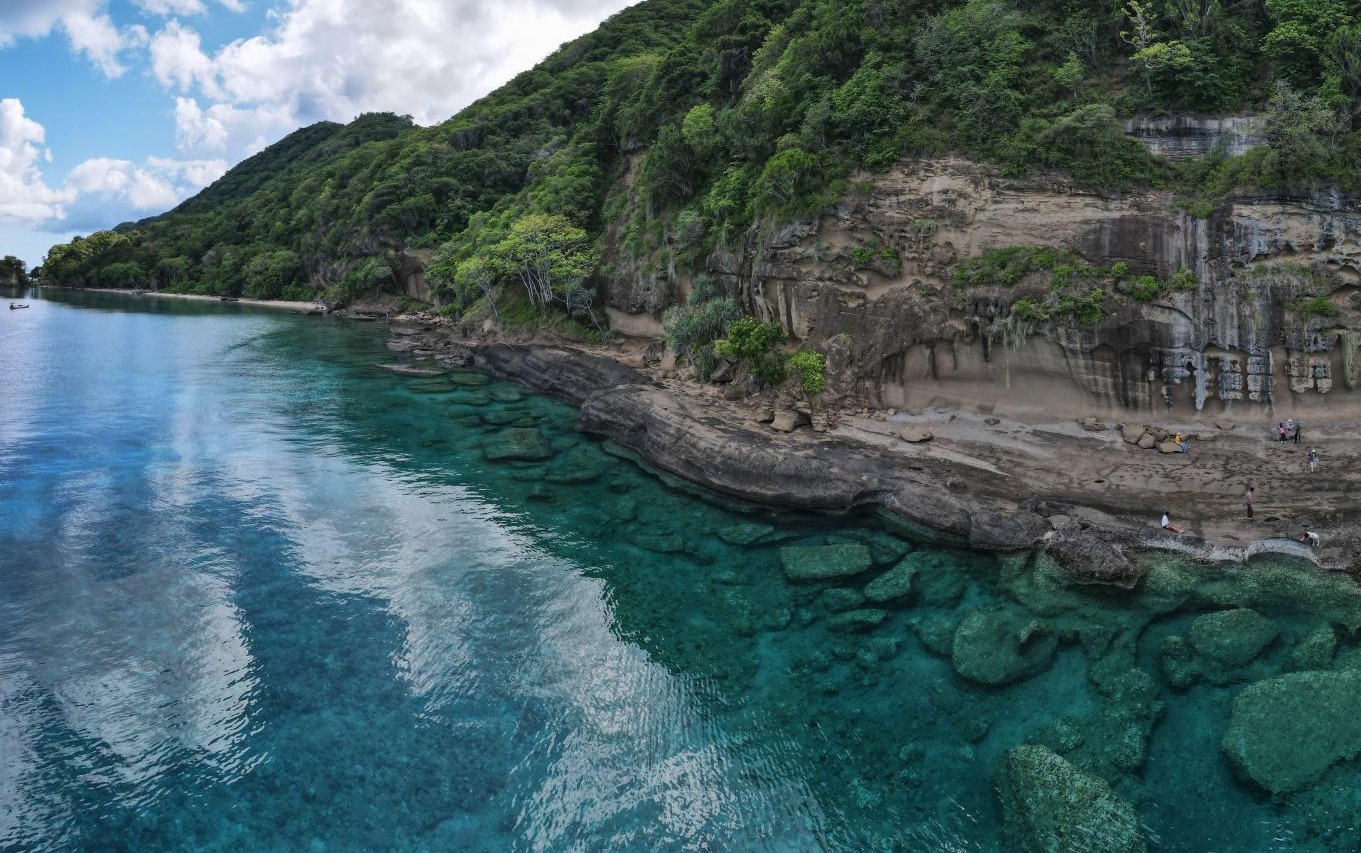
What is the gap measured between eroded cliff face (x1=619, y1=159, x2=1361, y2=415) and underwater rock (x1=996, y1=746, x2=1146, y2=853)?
59.8 ft

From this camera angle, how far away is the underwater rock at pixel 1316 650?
49.1ft

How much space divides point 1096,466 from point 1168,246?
31.2 feet

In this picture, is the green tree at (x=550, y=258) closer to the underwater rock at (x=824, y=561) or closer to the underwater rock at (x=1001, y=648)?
the underwater rock at (x=824, y=561)

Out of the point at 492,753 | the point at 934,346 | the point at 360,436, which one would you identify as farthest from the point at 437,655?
the point at 934,346

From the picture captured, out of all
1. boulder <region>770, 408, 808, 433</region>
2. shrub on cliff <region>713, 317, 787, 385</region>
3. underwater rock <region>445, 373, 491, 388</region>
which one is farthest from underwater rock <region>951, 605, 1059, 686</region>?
underwater rock <region>445, 373, 491, 388</region>

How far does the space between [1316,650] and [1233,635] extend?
1515 mm

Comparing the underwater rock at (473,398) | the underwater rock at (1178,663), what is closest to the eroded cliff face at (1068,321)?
the underwater rock at (1178,663)

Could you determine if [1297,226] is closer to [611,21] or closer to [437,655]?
[437,655]

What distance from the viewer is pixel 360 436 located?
113 ft

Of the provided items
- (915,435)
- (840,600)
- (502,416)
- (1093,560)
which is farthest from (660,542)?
(502,416)

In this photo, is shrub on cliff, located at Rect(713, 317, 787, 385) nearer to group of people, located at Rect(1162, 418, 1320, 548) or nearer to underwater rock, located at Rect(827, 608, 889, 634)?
underwater rock, located at Rect(827, 608, 889, 634)

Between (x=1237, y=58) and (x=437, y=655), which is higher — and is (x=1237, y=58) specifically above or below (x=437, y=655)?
above

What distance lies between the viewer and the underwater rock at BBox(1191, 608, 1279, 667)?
15562 millimetres

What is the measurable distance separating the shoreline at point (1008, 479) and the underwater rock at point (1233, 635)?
232 cm
